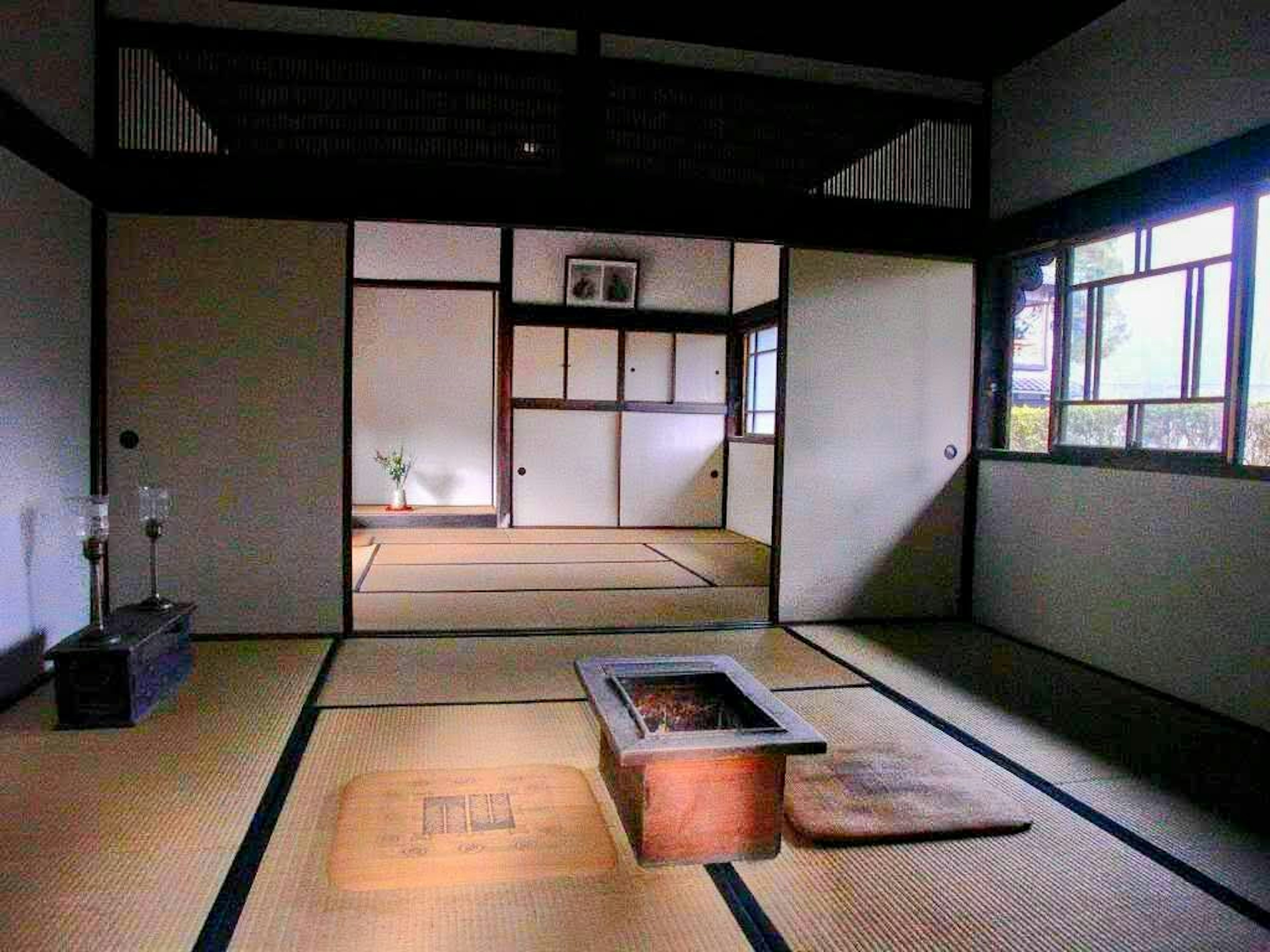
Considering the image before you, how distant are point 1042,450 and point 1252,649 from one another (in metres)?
1.38

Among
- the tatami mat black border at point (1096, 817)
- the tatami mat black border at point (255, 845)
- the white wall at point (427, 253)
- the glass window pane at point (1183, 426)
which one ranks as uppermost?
the white wall at point (427, 253)

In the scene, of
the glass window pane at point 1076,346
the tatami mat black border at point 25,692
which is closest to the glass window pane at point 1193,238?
the glass window pane at point 1076,346

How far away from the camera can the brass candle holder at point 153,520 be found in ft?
10.3

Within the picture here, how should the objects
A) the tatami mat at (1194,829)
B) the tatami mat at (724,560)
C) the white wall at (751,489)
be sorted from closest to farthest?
the tatami mat at (1194,829) < the tatami mat at (724,560) < the white wall at (751,489)

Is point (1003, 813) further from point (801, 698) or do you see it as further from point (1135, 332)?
point (1135, 332)

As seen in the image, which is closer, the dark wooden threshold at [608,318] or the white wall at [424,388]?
the dark wooden threshold at [608,318]

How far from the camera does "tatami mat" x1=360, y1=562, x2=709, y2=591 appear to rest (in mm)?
4977

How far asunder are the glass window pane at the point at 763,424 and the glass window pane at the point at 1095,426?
360cm

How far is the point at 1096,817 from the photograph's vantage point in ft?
7.12

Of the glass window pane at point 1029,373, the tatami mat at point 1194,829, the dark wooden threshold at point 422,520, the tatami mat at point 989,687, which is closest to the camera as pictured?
the tatami mat at point 1194,829

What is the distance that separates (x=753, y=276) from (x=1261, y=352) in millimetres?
5084

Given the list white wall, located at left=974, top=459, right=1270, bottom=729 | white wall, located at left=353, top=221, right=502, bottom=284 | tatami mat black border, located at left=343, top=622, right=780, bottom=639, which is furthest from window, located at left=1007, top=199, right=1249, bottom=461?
white wall, located at left=353, top=221, right=502, bottom=284

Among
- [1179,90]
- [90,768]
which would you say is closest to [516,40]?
[1179,90]

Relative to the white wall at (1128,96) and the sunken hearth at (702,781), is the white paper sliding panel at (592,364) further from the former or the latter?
the sunken hearth at (702,781)
